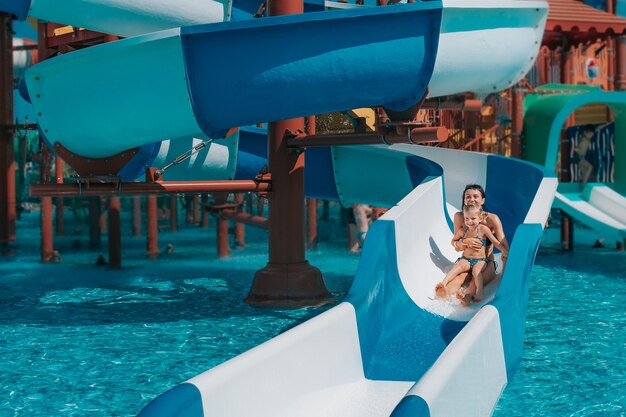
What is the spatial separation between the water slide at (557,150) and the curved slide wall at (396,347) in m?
3.76

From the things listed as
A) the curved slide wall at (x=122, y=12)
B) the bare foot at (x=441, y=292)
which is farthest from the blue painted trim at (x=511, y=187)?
the curved slide wall at (x=122, y=12)

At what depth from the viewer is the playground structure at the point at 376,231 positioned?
325 cm

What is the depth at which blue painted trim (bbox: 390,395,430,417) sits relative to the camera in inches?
102

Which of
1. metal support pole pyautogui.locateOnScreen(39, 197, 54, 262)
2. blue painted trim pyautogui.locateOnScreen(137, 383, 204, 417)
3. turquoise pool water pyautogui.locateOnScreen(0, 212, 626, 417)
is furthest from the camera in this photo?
metal support pole pyautogui.locateOnScreen(39, 197, 54, 262)

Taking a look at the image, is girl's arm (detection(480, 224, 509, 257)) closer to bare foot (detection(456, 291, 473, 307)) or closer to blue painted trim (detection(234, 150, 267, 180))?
bare foot (detection(456, 291, 473, 307))

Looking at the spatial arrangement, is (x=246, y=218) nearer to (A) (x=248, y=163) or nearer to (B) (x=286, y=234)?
(A) (x=248, y=163)

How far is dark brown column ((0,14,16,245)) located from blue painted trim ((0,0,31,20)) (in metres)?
6.55

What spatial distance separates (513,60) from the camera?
6.13m

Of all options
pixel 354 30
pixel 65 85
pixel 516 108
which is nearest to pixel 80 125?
pixel 65 85

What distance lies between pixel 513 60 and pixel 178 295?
Result: 141 inches

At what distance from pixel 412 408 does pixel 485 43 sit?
379 cm

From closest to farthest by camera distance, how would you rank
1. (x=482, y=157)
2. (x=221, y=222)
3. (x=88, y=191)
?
1. (x=88, y=191)
2. (x=482, y=157)
3. (x=221, y=222)

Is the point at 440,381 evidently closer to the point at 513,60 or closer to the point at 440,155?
the point at 513,60

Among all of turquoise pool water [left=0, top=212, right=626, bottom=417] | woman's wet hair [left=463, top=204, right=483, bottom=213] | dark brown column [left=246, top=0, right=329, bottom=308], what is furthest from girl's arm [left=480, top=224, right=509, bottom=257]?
dark brown column [left=246, top=0, right=329, bottom=308]
